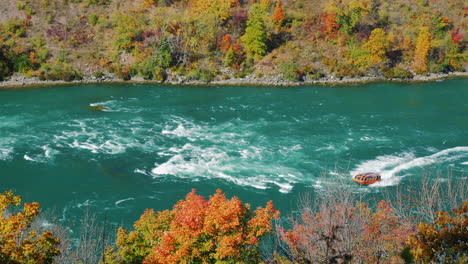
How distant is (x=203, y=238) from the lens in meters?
22.8

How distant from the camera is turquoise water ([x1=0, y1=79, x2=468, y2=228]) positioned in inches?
1713

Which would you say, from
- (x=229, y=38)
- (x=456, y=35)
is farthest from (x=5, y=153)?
(x=456, y=35)

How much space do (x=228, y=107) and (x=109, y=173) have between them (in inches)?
1082

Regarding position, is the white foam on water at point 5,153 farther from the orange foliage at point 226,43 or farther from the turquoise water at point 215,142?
the orange foliage at point 226,43

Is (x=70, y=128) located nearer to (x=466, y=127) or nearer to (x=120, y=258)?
(x=120, y=258)

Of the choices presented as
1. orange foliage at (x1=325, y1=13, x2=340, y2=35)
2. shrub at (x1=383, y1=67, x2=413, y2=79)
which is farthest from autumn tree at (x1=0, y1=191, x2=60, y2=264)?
orange foliage at (x1=325, y1=13, x2=340, y2=35)

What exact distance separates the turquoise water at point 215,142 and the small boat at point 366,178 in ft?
2.59

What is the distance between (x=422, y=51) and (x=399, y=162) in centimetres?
5013

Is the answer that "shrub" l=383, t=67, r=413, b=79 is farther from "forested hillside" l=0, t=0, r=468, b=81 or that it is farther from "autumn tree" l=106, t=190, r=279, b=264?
"autumn tree" l=106, t=190, r=279, b=264

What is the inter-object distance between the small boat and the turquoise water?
79cm

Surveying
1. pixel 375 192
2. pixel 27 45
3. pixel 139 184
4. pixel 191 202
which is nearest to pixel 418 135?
pixel 375 192

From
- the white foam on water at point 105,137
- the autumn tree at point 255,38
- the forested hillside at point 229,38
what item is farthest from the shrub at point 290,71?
the white foam on water at point 105,137

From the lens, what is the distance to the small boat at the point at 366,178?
4288 cm

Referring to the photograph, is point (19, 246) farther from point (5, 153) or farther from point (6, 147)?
point (6, 147)
